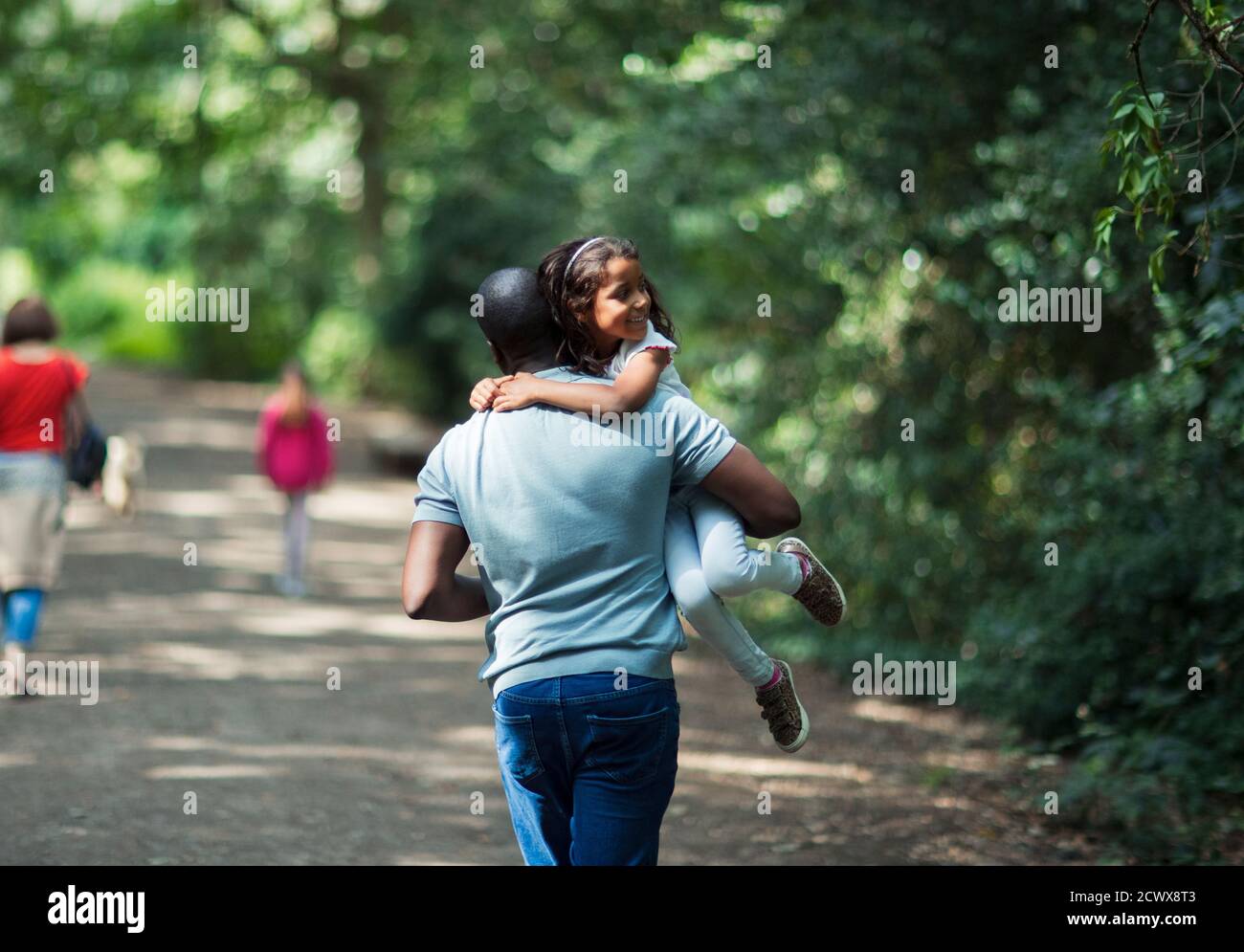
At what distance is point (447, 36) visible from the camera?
15.2 metres

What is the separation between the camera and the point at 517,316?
3.18m

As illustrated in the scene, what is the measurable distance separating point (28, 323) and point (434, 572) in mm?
5555

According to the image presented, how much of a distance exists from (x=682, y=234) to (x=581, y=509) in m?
8.52

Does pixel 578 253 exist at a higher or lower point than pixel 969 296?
lower

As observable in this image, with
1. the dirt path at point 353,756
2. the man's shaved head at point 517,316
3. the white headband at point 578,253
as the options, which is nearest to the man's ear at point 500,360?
the man's shaved head at point 517,316

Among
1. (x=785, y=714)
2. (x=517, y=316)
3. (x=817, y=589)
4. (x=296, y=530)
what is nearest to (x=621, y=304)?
(x=517, y=316)

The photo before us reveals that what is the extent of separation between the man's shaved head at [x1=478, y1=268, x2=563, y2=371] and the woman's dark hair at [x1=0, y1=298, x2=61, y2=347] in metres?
5.47

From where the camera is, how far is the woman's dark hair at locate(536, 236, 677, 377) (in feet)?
10.3

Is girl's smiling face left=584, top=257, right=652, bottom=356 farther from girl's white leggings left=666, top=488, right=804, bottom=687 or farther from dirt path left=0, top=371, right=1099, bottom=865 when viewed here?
dirt path left=0, top=371, right=1099, bottom=865

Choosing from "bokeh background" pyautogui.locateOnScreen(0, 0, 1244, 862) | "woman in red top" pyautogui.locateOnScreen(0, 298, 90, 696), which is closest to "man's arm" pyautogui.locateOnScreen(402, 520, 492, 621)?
"bokeh background" pyautogui.locateOnScreen(0, 0, 1244, 862)

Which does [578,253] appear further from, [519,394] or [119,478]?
[119,478]

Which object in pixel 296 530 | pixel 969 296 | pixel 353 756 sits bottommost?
pixel 353 756

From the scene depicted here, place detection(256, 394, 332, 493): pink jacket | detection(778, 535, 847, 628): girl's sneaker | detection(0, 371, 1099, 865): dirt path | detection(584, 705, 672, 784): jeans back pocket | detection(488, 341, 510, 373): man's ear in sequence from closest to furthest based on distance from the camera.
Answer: detection(584, 705, 672, 784): jeans back pocket < detection(488, 341, 510, 373): man's ear < detection(778, 535, 847, 628): girl's sneaker < detection(0, 371, 1099, 865): dirt path < detection(256, 394, 332, 493): pink jacket

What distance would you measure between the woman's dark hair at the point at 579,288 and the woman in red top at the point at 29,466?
5.34m
